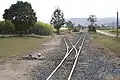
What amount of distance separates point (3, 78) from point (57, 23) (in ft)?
296

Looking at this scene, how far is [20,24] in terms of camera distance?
74.1 m

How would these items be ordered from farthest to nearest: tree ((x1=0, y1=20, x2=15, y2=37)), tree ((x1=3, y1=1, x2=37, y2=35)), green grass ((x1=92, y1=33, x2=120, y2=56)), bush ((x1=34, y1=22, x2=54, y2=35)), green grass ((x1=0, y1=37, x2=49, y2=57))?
bush ((x1=34, y1=22, x2=54, y2=35))
tree ((x1=3, y1=1, x2=37, y2=35))
tree ((x1=0, y1=20, x2=15, y2=37))
green grass ((x1=92, y1=33, x2=120, y2=56))
green grass ((x1=0, y1=37, x2=49, y2=57))

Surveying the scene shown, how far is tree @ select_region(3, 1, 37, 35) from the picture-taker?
74.1 metres

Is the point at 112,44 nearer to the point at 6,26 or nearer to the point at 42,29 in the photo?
the point at 6,26

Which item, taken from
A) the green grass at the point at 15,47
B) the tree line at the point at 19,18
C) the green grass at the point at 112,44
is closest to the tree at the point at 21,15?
the tree line at the point at 19,18

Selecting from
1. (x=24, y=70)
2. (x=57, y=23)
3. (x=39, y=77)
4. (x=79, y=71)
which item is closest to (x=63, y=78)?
(x=39, y=77)

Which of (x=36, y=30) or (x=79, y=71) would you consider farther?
(x=36, y=30)

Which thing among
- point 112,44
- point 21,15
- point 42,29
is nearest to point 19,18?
point 21,15

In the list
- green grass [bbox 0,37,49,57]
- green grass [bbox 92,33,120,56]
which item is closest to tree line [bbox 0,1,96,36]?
green grass [bbox 92,33,120,56]

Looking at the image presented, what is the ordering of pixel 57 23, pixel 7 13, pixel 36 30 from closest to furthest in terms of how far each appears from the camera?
pixel 7 13 < pixel 36 30 < pixel 57 23

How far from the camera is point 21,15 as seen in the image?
75.1 metres

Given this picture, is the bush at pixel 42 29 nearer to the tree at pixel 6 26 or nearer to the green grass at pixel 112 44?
the tree at pixel 6 26

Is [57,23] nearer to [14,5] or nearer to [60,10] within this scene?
[60,10]

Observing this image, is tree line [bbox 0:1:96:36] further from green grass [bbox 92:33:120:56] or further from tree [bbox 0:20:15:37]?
green grass [bbox 92:33:120:56]
